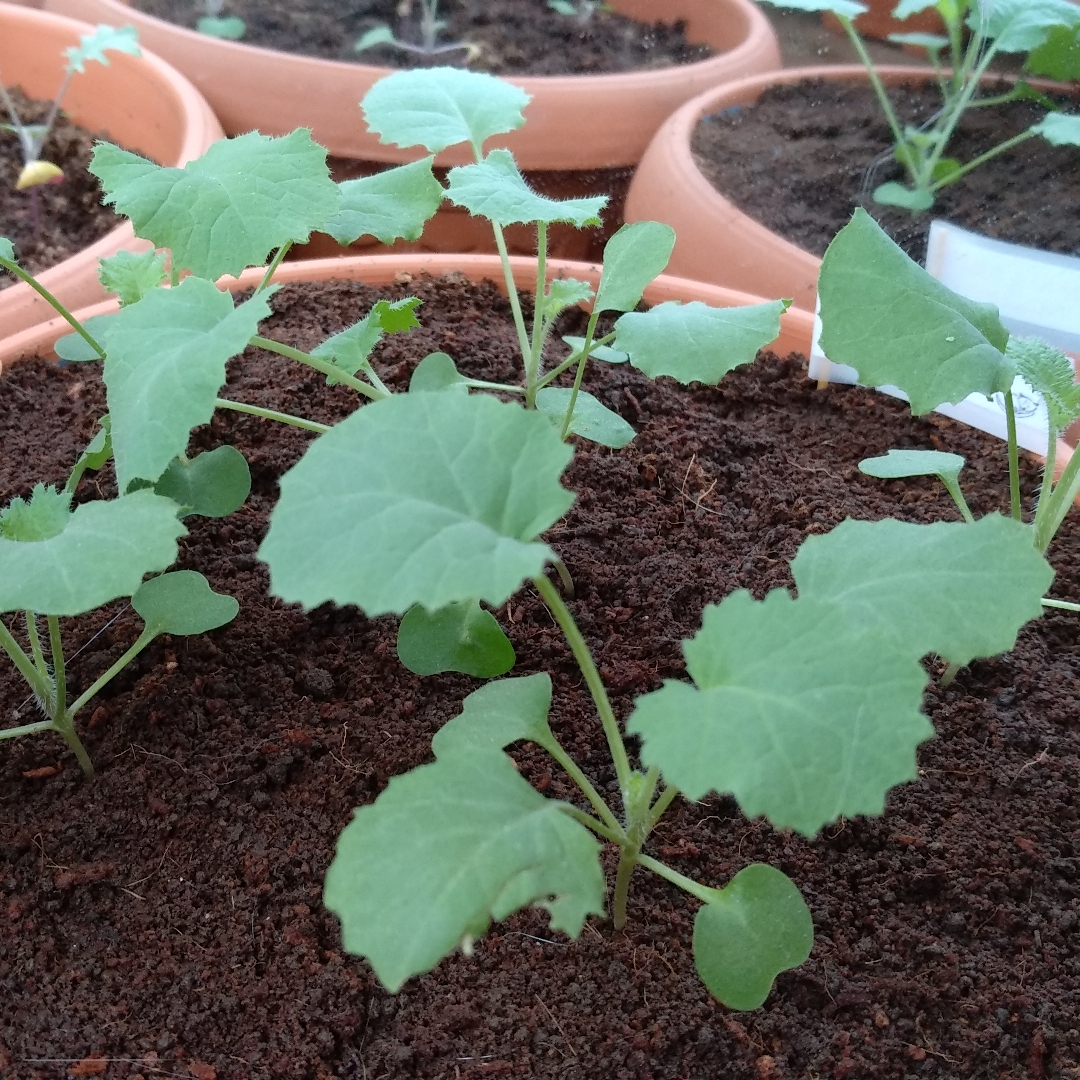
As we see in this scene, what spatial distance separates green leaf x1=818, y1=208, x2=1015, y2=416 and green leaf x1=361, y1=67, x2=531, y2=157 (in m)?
0.40

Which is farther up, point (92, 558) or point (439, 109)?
point (439, 109)

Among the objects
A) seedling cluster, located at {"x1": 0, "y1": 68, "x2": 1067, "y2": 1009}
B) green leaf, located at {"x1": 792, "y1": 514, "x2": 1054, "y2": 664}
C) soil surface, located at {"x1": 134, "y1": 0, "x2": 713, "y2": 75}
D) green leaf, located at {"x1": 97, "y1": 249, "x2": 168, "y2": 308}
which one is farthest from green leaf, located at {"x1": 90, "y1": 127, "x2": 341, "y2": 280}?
soil surface, located at {"x1": 134, "y1": 0, "x2": 713, "y2": 75}

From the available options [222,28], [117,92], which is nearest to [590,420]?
[117,92]

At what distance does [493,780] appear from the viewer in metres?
0.54

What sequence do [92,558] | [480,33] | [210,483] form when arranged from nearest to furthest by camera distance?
[92,558] → [210,483] → [480,33]

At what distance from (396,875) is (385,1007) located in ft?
0.83

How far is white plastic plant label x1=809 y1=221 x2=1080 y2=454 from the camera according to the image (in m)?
0.97

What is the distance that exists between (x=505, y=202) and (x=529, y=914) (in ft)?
1.78

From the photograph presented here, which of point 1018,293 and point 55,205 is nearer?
point 1018,293

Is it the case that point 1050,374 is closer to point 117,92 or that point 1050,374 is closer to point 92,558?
point 92,558

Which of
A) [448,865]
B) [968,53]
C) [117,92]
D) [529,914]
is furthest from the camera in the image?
[117,92]

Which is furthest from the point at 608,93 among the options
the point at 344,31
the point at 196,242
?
the point at 196,242

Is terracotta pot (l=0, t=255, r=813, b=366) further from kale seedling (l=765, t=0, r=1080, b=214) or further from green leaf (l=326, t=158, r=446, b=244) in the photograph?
kale seedling (l=765, t=0, r=1080, b=214)

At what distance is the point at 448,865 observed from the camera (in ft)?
1.57
